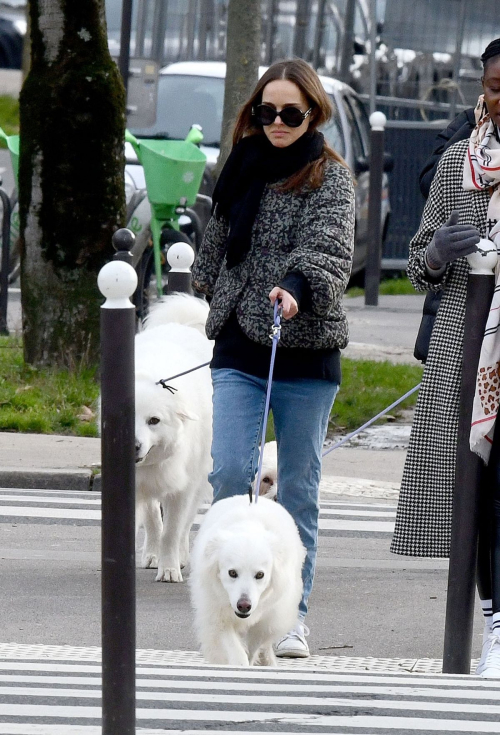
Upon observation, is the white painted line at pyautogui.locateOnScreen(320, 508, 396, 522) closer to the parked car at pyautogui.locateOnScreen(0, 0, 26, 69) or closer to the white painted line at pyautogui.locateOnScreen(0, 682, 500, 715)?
the white painted line at pyautogui.locateOnScreen(0, 682, 500, 715)

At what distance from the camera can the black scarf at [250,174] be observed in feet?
16.5

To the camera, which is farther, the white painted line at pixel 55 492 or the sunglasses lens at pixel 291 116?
the white painted line at pixel 55 492

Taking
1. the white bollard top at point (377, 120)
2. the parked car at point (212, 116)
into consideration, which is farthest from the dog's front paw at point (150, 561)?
the white bollard top at point (377, 120)

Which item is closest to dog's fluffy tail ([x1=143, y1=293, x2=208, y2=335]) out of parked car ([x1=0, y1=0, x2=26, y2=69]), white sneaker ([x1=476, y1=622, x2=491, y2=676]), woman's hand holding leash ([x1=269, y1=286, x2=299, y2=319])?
woman's hand holding leash ([x1=269, y1=286, x2=299, y2=319])

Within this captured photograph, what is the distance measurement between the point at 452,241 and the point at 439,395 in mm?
587

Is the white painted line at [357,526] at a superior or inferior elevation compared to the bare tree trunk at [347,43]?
inferior

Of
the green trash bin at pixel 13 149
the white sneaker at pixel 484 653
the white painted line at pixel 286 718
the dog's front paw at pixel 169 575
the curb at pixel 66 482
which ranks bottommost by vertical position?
the curb at pixel 66 482

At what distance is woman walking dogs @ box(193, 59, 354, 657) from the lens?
16.5 feet

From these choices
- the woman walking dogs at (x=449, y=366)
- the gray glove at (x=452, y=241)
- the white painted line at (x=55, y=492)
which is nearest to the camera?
the gray glove at (x=452, y=241)

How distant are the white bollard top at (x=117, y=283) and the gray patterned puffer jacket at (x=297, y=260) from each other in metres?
1.51

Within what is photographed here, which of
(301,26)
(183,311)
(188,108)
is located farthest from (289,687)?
(301,26)

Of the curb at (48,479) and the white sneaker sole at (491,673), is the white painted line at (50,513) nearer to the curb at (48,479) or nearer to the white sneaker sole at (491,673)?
the curb at (48,479)

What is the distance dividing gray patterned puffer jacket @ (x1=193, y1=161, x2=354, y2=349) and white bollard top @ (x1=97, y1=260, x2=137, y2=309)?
4.96 feet

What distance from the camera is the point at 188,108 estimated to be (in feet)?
51.8
